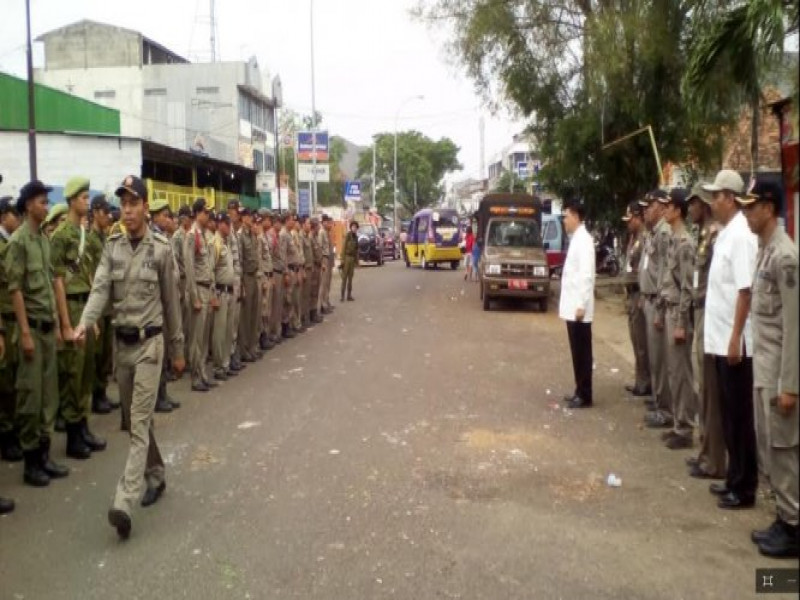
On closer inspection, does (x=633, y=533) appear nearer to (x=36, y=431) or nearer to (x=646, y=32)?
(x=36, y=431)

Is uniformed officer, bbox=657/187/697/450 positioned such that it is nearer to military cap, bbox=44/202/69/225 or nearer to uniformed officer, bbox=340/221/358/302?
military cap, bbox=44/202/69/225

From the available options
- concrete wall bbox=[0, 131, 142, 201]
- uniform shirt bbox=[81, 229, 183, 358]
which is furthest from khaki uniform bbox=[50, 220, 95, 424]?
concrete wall bbox=[0, 131, 142, 201]

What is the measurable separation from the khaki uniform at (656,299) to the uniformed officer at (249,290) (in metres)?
5.75

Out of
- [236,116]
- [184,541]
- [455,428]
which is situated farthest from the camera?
[236,116]

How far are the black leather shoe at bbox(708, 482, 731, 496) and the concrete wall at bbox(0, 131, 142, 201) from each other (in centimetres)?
2271

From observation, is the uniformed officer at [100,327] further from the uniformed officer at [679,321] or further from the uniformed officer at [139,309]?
the uniformed officer at [679,321]

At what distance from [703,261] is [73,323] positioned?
5.47m

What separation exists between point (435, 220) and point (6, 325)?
29784mm

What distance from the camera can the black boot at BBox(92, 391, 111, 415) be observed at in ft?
28.9

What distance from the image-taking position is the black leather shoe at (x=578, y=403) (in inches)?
354

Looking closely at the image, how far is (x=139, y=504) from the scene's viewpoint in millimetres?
5887

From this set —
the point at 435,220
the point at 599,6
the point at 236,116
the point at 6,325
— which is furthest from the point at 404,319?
the point at 236,116

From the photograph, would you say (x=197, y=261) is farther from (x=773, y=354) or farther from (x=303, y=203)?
(x=303, y=203)

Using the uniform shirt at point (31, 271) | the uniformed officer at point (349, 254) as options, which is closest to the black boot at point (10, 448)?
the uniform shirt at point (31, 271)
